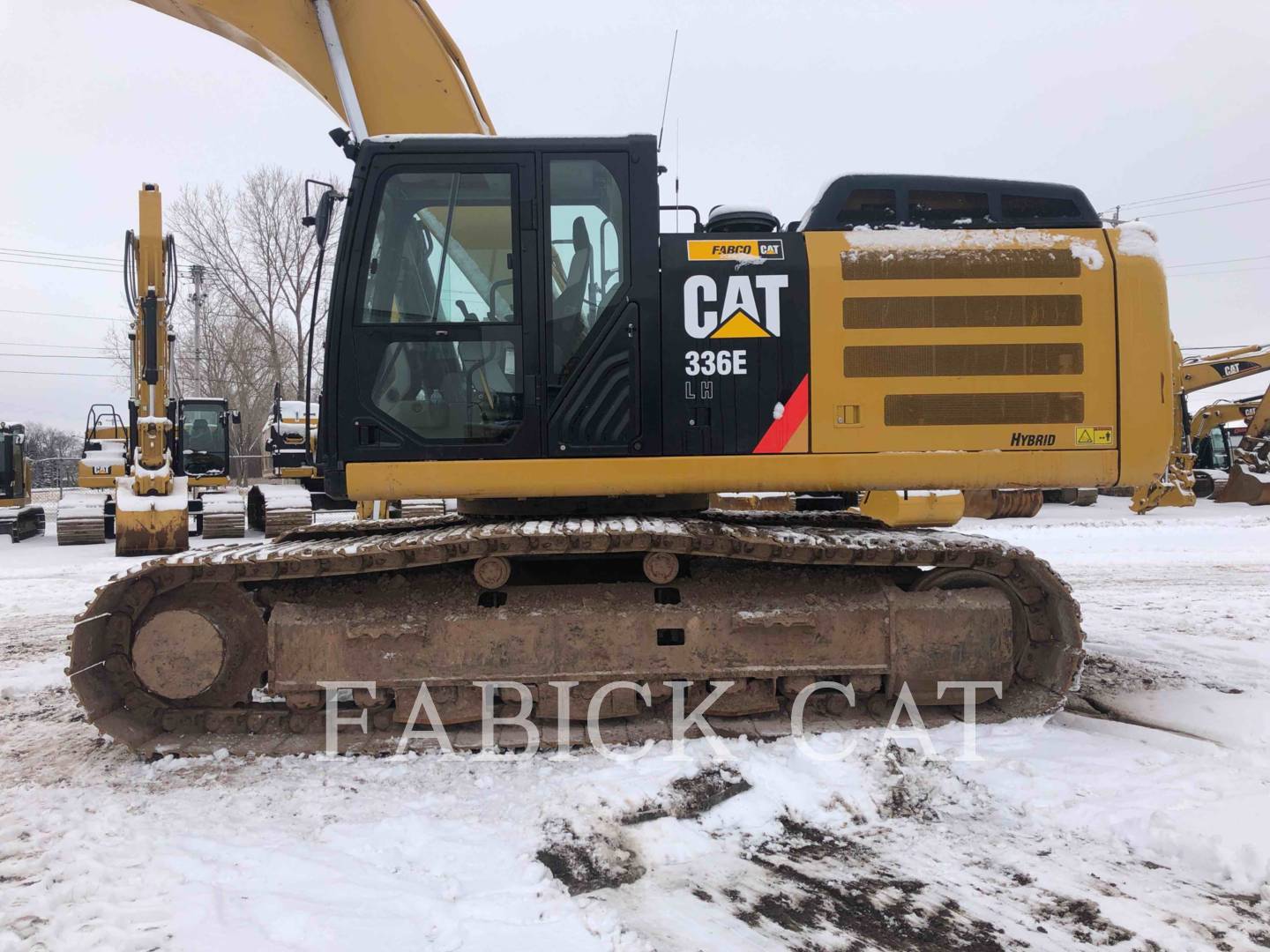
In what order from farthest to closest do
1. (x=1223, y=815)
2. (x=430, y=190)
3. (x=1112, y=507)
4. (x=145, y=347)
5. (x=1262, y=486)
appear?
(x=1112, y=507), (x=1262, y=486), (x=145, y=347), (x=430, y=190), (x=1223, y=815)

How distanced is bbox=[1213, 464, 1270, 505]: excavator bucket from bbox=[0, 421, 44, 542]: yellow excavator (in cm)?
2526

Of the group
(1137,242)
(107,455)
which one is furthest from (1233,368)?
(107,455)

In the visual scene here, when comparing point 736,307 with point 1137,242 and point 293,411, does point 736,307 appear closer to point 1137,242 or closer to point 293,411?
point 1137,242

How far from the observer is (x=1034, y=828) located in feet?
10.1

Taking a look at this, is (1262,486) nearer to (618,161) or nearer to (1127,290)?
(1127,290)

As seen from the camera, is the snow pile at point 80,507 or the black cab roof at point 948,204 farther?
the snow pile at point 80,507

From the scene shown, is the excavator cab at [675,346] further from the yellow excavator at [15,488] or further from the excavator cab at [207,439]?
the yellow excavator at [15,488]

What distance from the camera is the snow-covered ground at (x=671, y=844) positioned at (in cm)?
245

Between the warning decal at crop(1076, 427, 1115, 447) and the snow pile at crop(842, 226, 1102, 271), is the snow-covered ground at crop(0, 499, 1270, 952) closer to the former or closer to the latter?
the warning decal at crop(1076, 427, 1115, 447)

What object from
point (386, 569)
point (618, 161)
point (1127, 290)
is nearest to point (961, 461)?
point (1127, 290)

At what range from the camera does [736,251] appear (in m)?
3.88

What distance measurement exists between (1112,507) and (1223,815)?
18505 mm

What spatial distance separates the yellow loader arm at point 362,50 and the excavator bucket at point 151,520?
26.2 ft

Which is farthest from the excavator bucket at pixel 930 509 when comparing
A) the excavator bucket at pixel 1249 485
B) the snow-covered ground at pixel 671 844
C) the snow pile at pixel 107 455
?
the snow pile at pixel 107 455
